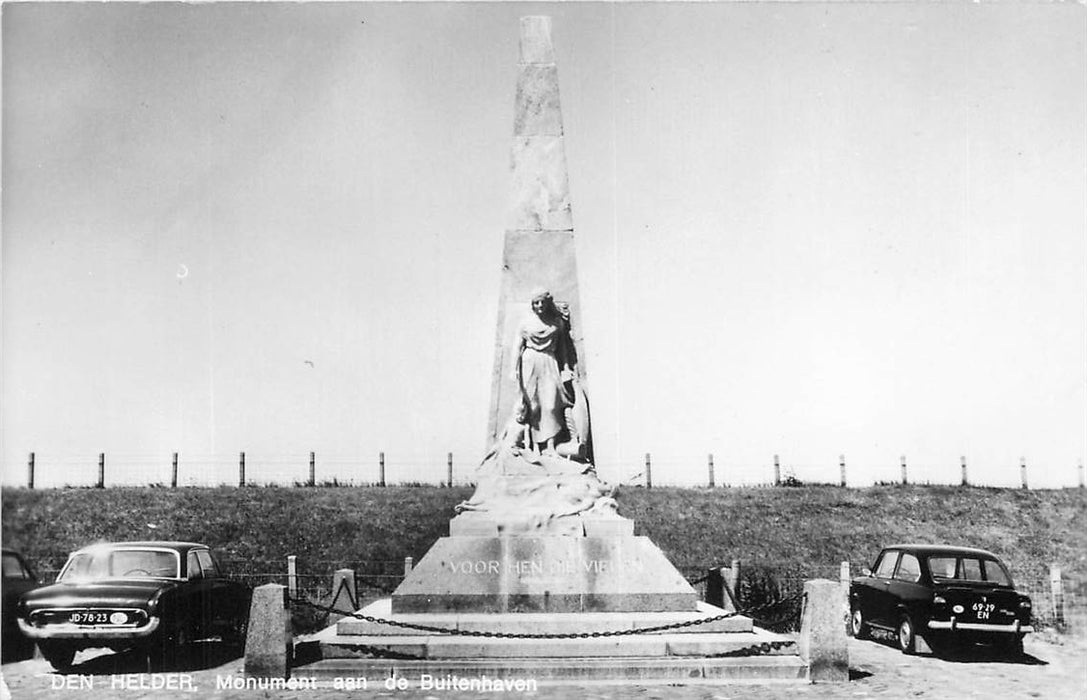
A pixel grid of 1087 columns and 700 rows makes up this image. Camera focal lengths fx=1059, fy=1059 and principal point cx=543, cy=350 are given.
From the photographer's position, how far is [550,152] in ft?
43.3

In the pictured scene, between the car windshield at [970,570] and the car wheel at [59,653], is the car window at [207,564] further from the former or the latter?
the car windshield at [970,570]

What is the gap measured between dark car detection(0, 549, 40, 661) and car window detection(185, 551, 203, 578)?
158 cm

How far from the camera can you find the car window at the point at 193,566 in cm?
1188

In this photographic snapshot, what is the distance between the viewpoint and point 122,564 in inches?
461

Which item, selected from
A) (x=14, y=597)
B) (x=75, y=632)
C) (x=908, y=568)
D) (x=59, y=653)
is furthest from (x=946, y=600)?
(x=14, y=597)

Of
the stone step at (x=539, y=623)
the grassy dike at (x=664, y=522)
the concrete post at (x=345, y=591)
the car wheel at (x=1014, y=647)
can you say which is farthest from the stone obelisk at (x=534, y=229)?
the grassy dike at (x=664, y=522)

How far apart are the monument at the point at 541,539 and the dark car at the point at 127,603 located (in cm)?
182

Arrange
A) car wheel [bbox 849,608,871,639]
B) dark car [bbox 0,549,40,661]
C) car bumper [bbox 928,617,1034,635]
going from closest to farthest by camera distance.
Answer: dark car [bbox 0,549,40,661] < car bumper [bbox 928,617,1034,635] < car wheel [bbox 849,608,871,639]

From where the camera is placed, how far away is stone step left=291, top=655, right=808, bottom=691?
9.88m

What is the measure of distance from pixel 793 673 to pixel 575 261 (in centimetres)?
545

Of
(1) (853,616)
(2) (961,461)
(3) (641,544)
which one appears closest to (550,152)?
(3) (641,544)

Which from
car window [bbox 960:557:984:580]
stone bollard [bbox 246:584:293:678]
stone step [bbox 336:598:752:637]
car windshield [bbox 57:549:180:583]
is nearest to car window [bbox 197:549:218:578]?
car windshield [bbox 57:549:180:583]

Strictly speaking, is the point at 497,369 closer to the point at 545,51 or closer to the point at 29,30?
the point at 545,51

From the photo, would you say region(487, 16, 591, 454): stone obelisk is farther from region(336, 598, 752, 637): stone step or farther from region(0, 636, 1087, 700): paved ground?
region(0, 636, 1087, 700): paved ground
